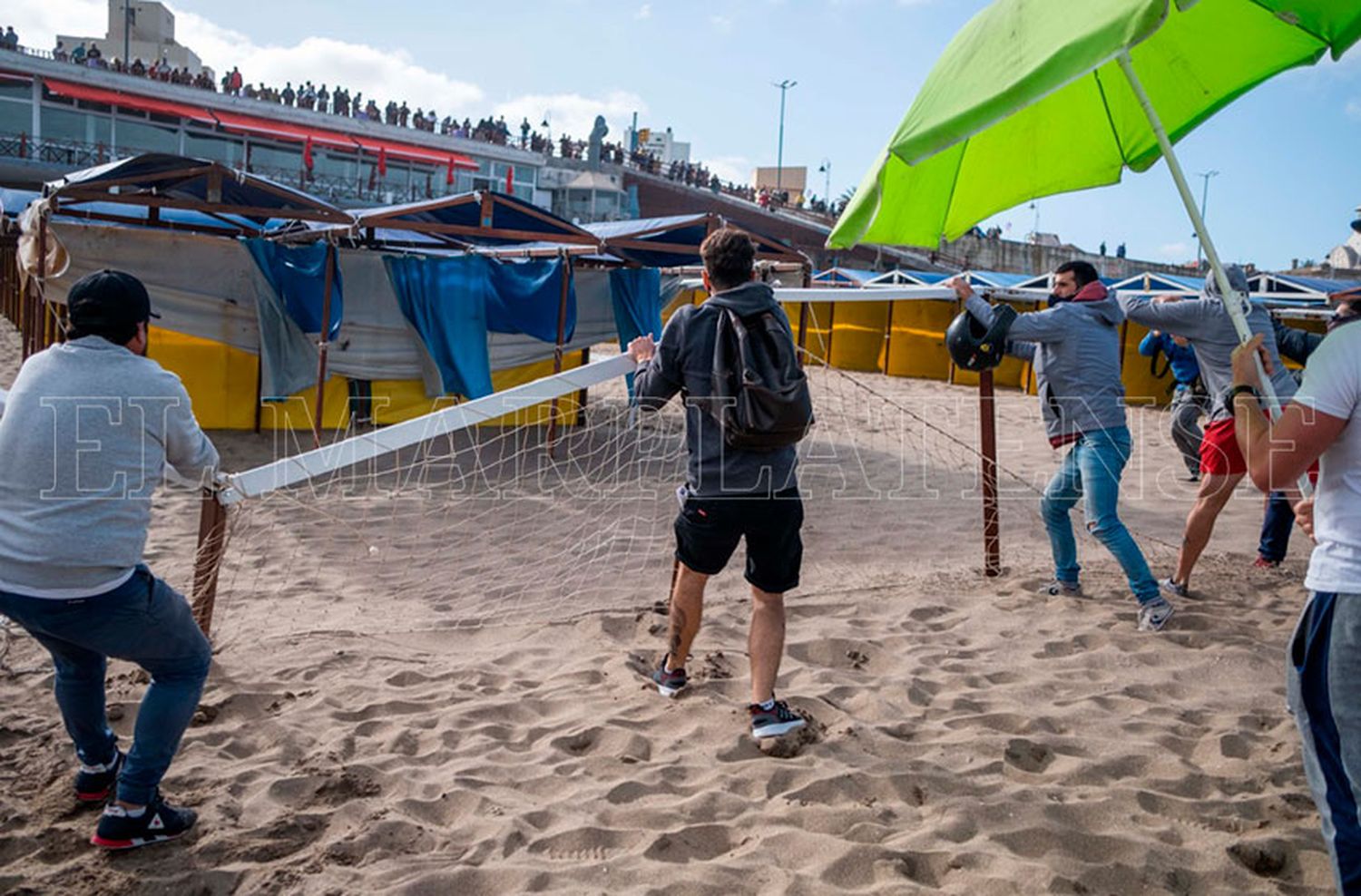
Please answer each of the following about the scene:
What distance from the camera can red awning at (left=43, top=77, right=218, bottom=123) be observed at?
2980cm

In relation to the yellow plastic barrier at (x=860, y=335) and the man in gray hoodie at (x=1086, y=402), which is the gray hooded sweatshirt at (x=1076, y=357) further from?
the yellow plastic barrier at (x=860, y=335)

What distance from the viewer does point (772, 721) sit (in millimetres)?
3305

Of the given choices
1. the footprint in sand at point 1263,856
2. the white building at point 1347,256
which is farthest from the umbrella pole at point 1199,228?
the white building at point 1347,256

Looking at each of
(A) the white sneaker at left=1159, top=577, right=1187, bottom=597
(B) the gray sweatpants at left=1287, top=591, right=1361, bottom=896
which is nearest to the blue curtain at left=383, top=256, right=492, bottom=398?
(A) the white sneaker at left=1159, top=577, right=1187, bottom=597

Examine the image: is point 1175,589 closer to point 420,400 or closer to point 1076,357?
point 1076,357

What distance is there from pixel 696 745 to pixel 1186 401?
19.5 feet

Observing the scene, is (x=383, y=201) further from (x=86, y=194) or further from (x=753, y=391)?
(x=753, y=391)

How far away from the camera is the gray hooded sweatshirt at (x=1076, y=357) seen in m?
4.64

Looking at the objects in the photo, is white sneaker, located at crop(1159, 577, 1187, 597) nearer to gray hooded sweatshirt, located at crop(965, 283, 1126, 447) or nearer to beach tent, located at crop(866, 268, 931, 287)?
gray hooded sweatshirt, located at crop(965, 283, 1126, 447)

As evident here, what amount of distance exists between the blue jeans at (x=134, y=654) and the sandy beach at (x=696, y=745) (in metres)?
0.28

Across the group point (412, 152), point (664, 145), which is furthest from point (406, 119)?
point (664, 145)

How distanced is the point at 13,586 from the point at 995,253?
38722 mm

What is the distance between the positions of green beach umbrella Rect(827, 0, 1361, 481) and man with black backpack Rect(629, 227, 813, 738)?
0.38 meters

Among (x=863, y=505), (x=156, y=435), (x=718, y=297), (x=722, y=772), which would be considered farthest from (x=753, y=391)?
(x=863, y=505)
